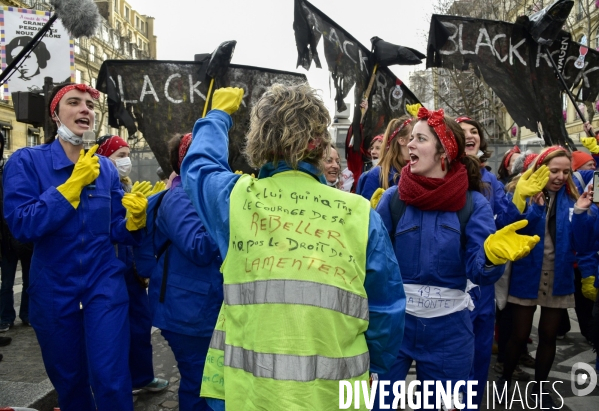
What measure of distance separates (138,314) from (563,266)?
3190mm

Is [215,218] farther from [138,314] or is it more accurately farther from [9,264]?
[9,264]

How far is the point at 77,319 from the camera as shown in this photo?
2979 millimetres

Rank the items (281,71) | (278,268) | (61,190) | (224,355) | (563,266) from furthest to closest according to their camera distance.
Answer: (281,71), (563,266), (61,190), (224,355), (278,268)

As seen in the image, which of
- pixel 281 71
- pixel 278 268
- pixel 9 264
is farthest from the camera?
pixel 9 264

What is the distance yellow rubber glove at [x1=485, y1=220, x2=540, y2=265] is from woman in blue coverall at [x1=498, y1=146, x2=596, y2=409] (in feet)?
5.42

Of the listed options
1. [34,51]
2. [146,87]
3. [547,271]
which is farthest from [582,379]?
[34,51]

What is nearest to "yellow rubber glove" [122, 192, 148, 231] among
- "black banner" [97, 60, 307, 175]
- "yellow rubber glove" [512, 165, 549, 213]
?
"black banner" [97, 60, 307, 175]

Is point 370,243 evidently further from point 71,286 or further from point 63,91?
point 63,91

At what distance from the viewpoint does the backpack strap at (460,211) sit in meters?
2.73

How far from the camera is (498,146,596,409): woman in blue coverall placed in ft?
12.6

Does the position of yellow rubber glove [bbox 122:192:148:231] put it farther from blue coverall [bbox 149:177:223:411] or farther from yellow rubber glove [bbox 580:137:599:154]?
yellow rubber glove [bbox 580:137:599:154]

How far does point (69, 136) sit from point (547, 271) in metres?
3.48

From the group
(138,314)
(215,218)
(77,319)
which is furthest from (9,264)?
(215,218)

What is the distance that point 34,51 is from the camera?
6.48m
